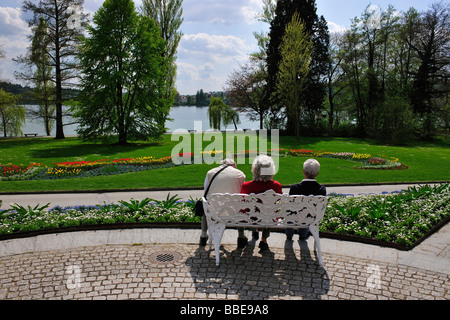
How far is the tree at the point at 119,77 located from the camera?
82.3 ft

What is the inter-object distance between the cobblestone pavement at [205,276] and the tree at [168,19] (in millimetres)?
29251

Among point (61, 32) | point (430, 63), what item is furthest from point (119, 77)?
point (430, 63)

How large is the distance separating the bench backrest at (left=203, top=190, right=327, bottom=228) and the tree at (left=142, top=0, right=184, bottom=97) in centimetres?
2932

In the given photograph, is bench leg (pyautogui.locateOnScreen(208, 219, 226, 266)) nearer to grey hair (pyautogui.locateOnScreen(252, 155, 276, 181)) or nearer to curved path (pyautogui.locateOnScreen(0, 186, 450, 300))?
curved path (pyautogui.locateOnScreen(0, 186, 450, 300))

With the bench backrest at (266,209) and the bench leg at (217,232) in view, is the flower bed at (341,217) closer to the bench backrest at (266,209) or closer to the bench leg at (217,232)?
the bench backrest at (266,209)

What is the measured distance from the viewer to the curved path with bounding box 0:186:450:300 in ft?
13.5

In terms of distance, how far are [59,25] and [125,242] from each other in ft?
103

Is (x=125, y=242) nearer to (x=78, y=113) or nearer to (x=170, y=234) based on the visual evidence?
(x=170, y=234)

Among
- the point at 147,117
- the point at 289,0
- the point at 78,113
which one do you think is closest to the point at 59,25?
the point at 78,113

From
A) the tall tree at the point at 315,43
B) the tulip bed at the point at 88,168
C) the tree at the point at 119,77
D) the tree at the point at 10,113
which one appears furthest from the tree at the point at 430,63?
the tree at the point at 10,113

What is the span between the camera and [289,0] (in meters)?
34.1

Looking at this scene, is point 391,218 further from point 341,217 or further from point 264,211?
point 264,211

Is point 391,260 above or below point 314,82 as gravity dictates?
below

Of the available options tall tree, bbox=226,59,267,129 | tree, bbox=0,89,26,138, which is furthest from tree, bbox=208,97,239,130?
tree, bbox=0,89,26,138
